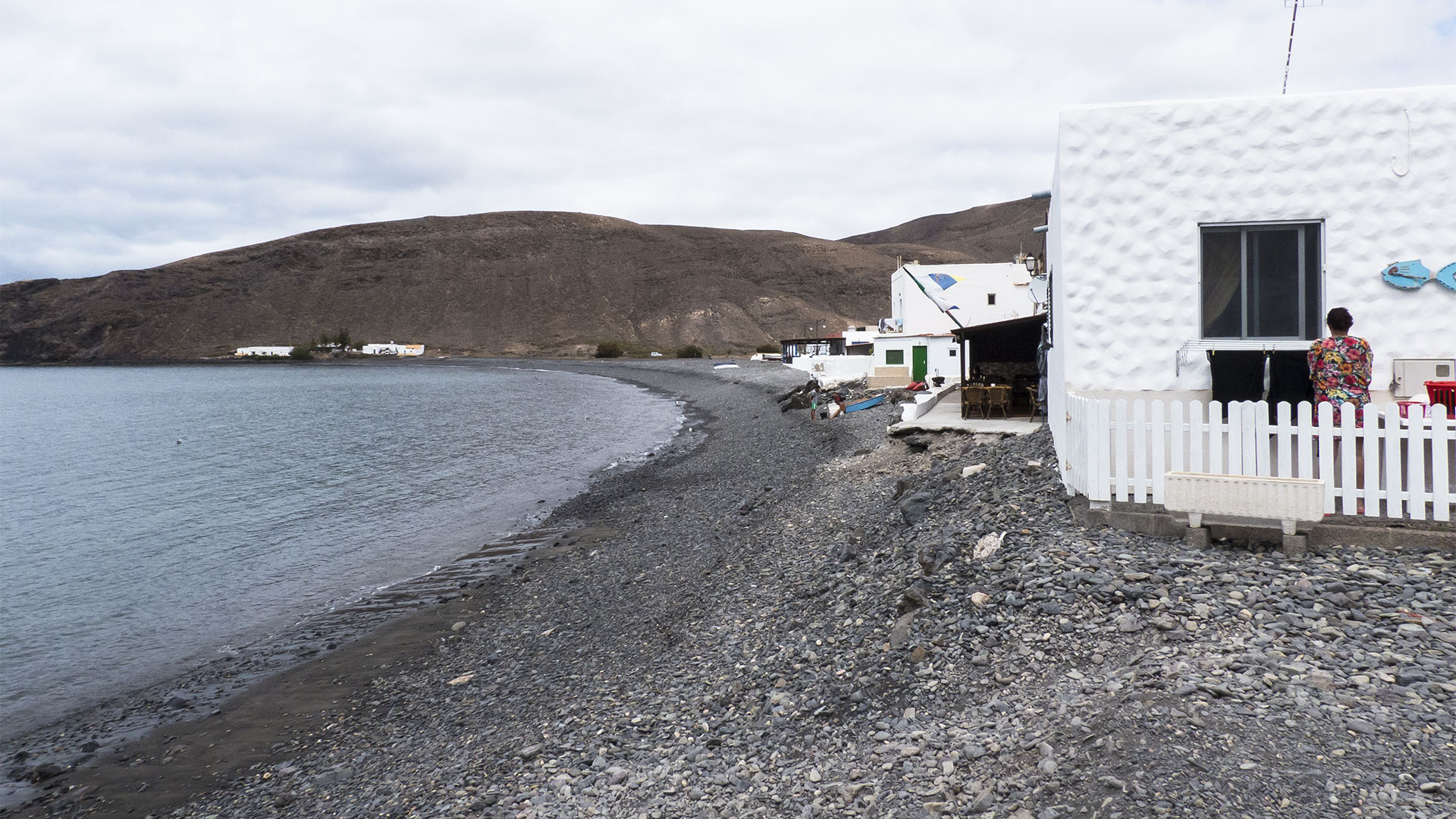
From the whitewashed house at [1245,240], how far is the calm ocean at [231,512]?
37.4 feet

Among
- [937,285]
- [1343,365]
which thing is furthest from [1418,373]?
[937,285]

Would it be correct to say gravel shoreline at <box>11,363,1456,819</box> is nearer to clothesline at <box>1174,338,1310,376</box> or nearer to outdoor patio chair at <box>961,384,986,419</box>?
clothesline at <box>1174,338,1310,376</box>

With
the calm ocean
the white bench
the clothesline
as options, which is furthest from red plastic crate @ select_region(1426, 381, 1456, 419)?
the calm ocean

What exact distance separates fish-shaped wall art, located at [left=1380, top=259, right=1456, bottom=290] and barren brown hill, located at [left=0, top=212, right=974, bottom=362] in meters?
123

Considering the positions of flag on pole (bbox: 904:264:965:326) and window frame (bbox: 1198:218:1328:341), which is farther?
flag on pole (bbox: 904:264:965:326)

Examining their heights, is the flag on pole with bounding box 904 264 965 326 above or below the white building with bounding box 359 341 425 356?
below

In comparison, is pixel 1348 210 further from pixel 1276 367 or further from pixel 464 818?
pixel 464 818

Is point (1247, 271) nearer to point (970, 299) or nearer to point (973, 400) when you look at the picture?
point (973, 400)

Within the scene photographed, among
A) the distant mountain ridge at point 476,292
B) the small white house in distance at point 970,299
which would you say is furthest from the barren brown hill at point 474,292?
the small white house in distance at point 970,299

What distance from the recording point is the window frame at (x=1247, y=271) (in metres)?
→ 8.92

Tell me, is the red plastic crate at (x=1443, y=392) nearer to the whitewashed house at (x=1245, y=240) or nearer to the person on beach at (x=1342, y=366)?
the whitewashed house at (x=1245, y=240)

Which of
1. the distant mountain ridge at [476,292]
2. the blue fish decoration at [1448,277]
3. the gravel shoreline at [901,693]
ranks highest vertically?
the distant mountain ridge at [476,292]

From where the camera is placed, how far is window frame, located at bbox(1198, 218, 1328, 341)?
29.3ft

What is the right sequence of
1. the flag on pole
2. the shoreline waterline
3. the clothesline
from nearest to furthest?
the shoreline waterline → the clothesline → the flag on pole
